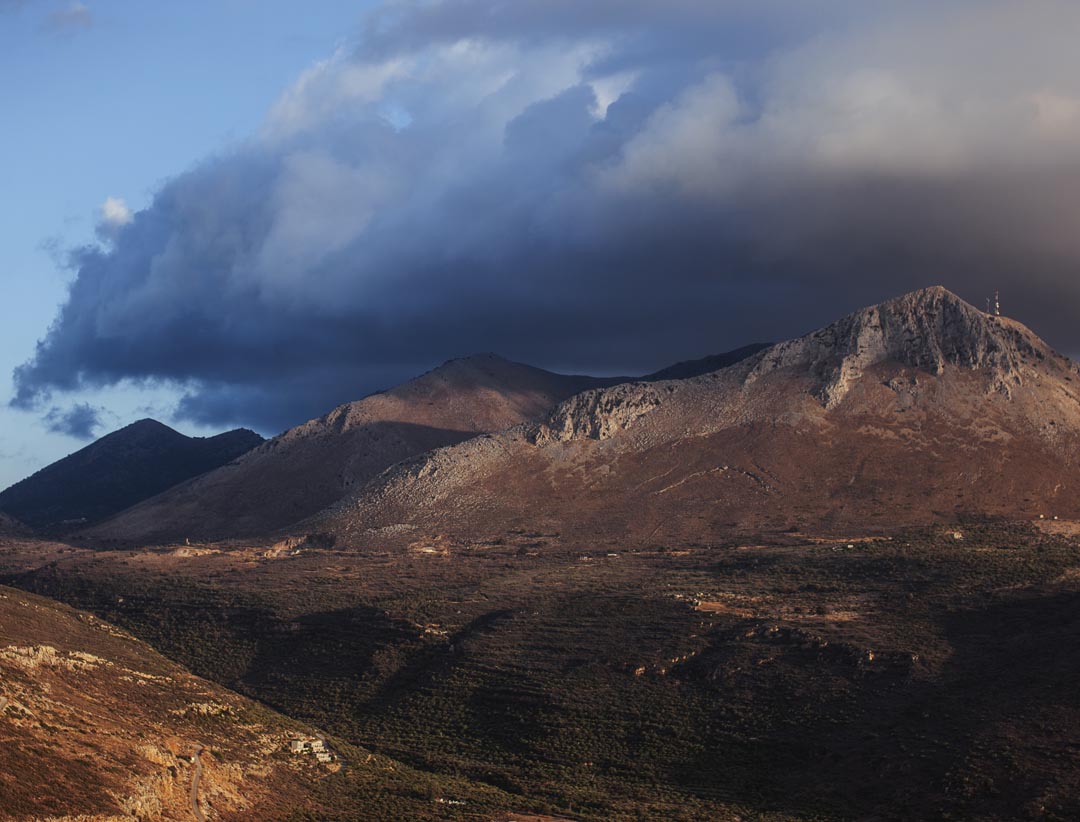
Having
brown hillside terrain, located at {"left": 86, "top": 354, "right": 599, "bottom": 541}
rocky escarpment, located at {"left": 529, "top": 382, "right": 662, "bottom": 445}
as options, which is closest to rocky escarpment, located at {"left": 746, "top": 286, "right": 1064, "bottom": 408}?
rocky escarpment, located at {"left": 529, "top": 382, "right": 662, "bottom": 445}

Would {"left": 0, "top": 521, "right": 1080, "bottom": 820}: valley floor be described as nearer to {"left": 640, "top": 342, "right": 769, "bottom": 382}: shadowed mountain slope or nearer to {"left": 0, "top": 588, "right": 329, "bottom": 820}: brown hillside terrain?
{"left": 0, "top": 588, "right": 329, "bottom": 820}: brown hillside terrain

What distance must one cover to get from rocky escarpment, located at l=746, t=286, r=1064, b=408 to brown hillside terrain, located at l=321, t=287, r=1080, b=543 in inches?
7.6

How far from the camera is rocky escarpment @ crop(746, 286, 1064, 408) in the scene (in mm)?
134250

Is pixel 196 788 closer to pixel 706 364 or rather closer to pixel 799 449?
pixel 799 449

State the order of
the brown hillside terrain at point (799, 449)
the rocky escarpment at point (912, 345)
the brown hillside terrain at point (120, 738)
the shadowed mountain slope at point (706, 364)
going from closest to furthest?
the brown hillside terrain at point (120, 738) < the brown hillside terrain at point (799, 449) < the rocky escarpment at point (912, 345) < the shadowed mountain slope at point (706, 364)

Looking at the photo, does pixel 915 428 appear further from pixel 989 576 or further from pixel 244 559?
pixel 244 559

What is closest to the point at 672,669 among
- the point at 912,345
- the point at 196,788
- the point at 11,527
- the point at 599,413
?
the point at 196,788

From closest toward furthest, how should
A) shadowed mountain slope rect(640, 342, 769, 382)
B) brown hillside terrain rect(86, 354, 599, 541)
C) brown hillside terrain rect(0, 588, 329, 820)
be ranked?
brown hillside terrain rect(0, 588, 329, 820)
brown hillside terrain rect(86, 354, 599, 541)
shadowed mountain slope rect(640, 342, 769, 382)

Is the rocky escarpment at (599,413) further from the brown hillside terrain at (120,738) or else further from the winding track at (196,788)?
the winding track at (196,788)

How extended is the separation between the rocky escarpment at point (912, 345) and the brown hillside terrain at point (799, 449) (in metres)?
0.19

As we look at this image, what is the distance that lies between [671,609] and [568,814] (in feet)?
100

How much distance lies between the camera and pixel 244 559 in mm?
117188

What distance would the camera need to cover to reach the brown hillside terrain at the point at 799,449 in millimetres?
115625

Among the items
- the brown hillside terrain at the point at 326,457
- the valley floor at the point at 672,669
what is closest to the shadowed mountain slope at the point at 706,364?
the brown hillside terrain at the point at 326,457
